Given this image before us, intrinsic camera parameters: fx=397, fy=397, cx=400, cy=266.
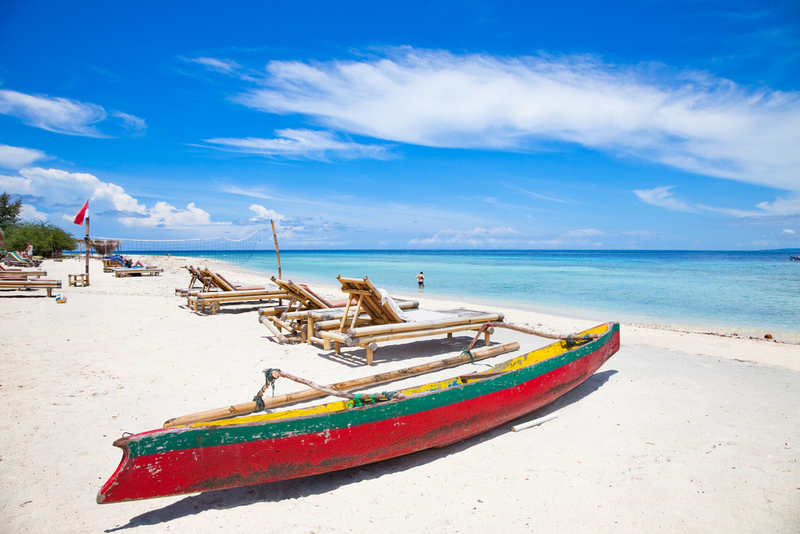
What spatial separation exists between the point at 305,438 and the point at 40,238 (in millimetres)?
47467

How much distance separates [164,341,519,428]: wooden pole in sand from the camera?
3.42m

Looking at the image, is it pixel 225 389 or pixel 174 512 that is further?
pixel 225 389

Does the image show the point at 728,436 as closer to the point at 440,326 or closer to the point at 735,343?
the point at 440,326

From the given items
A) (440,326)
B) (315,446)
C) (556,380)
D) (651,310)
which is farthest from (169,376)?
(651,310)

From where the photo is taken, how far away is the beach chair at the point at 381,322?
6.34m

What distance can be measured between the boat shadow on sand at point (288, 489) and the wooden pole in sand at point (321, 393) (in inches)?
25.4

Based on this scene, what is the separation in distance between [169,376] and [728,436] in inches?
268

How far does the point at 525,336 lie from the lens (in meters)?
9.12

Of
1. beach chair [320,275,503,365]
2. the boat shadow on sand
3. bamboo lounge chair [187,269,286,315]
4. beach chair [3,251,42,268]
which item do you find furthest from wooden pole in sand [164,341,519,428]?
beach chair [3,251,42,268]

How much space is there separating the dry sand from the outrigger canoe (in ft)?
0.97

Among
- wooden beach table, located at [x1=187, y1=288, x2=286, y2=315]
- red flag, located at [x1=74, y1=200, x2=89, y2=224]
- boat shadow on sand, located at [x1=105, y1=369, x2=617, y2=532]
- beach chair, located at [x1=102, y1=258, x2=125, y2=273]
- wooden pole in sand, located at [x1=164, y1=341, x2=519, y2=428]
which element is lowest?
boat shadow on sand, located at [x1=105, y1=369, x2=617, y2=532]

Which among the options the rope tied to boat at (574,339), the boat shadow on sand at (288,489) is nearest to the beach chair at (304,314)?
the rope tied to boat at (574,339)

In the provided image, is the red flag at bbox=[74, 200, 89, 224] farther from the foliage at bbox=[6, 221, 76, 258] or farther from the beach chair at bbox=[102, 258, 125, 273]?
the foliage at bbox=[6, 221, 76, 258]

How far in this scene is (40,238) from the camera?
3694 cm
